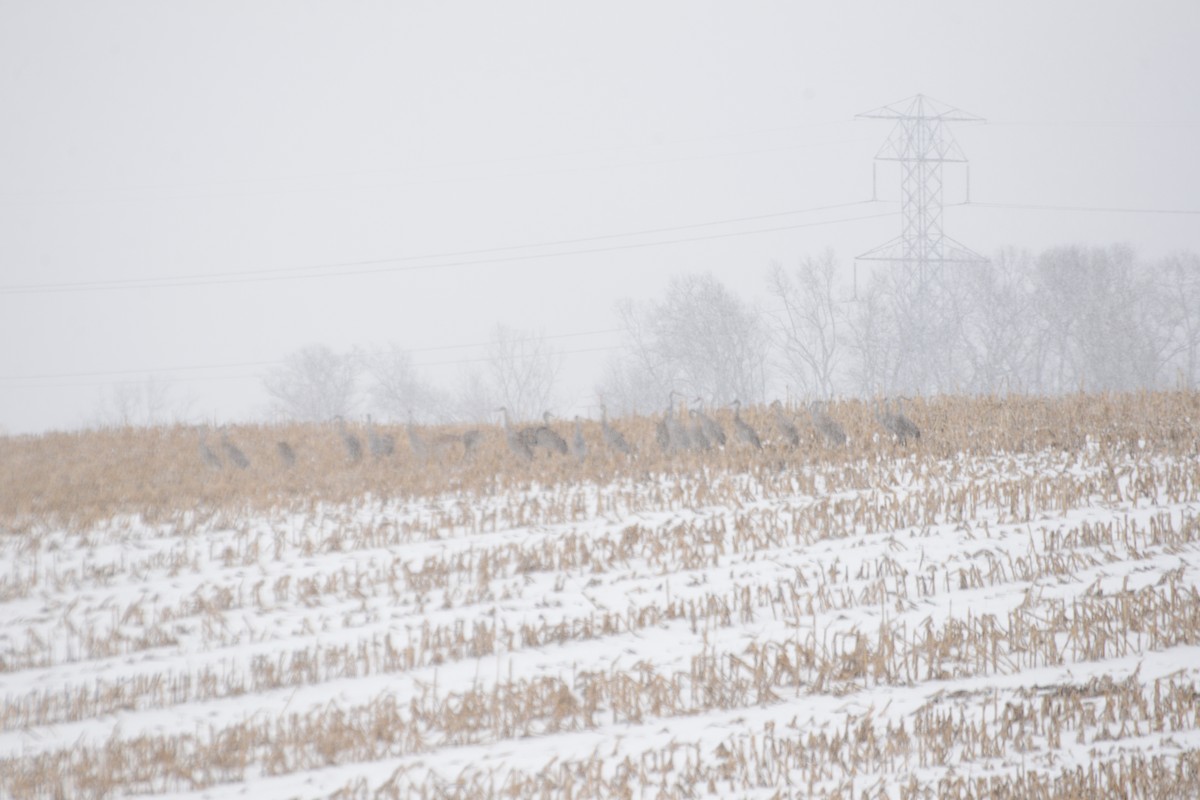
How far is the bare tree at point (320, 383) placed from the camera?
5181cm

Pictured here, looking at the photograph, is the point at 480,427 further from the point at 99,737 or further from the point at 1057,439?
the point at 99,737

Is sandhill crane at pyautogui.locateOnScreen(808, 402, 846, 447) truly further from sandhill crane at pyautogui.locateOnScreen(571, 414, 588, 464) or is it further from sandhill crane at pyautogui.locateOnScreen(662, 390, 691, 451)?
sandhill crane at pyautogui.locateOnScreen(571, 414, 588, 464)

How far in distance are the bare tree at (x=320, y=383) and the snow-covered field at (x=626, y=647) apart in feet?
137

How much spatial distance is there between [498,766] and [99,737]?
2.49 meters

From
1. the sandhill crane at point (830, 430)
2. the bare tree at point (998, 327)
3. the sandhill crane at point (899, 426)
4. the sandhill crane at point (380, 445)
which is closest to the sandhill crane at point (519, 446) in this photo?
the sandhill crane at point (380, 445)

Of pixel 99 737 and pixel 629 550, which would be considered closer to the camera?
pixel 99 737

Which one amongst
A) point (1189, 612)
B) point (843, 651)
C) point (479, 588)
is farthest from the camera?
point (479, 588)

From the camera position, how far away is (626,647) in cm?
688

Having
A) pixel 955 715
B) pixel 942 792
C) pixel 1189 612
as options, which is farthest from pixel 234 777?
pixel 1189 612

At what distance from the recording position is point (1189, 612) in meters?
7.09

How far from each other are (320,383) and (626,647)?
48.7m

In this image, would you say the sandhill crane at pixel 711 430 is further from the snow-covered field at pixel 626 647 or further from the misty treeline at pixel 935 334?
the misty treeline at pixel 935 334

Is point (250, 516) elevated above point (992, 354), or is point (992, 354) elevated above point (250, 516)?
point (992, 354)

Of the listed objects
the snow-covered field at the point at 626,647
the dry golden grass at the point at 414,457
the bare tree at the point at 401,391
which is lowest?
A: the snow-covered field at the point at 626,647
